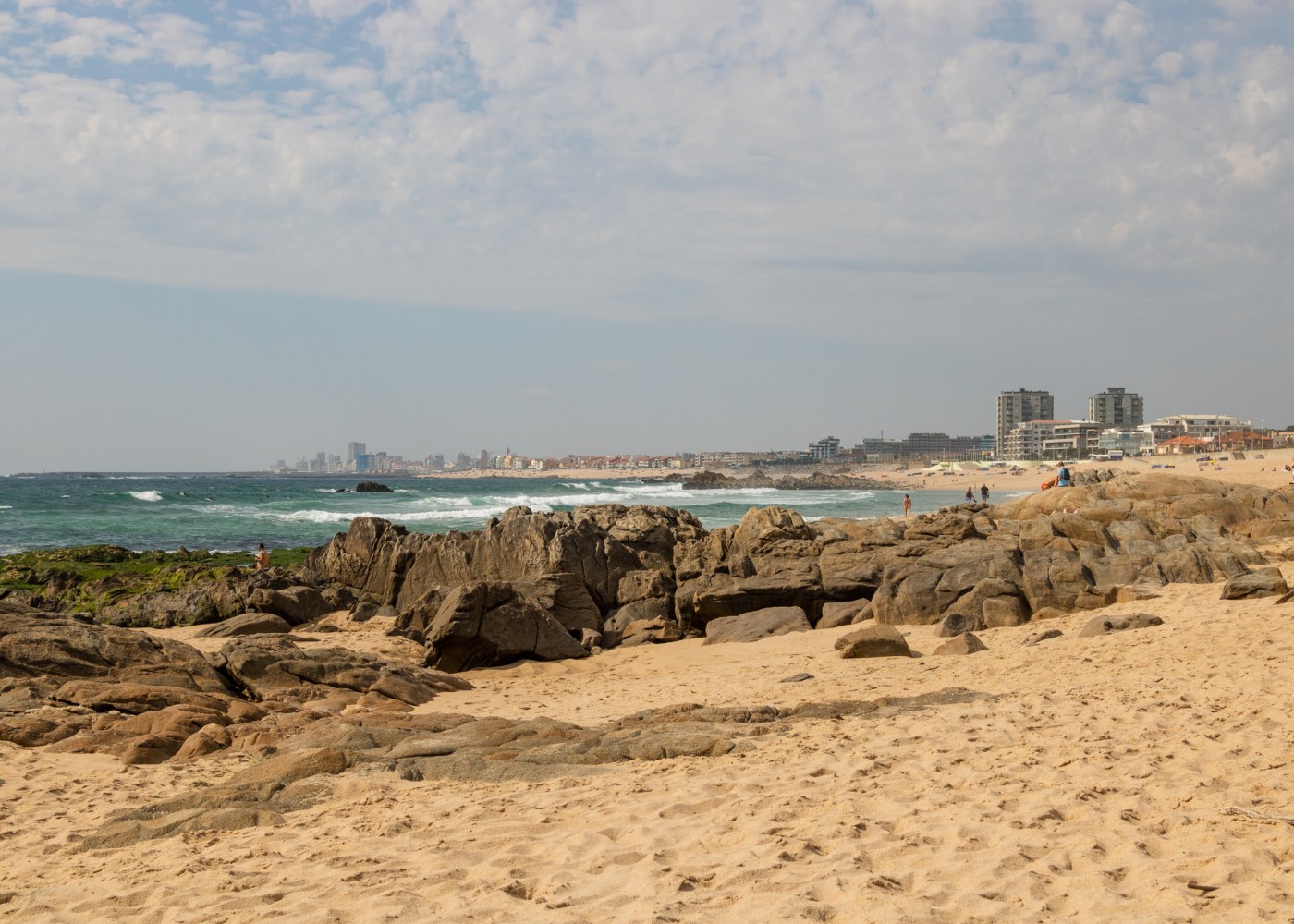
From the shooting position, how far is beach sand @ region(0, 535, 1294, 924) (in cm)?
452

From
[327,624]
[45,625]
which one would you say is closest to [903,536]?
[327,624]

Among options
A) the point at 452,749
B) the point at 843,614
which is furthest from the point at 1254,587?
the point at 452,749

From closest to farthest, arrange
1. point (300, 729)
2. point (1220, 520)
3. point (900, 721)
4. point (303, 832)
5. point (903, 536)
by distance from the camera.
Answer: point (303, 832)
point (900, 721)
point (300, 729)
point (903, 536)
point (1220, 520)

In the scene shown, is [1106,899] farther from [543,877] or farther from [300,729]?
[300,729]

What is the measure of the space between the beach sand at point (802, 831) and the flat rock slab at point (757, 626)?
18.0 ft

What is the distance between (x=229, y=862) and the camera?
17.5ft

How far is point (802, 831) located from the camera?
5.37 meters

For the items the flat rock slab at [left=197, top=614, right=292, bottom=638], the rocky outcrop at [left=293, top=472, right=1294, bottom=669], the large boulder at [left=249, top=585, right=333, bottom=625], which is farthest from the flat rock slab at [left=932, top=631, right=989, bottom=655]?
the large boulder at [left=249, top=585, right=333, bottom=625]

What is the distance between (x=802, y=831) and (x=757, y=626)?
880 cm

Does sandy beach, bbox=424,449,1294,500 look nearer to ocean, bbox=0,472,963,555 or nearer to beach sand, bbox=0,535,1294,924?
ocean, bbox=0,472,963,555

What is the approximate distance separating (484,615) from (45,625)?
5.03 m

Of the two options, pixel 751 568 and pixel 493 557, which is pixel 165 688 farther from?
pixel 751 568

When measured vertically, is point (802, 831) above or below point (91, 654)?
below

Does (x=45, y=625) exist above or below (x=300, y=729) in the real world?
above
